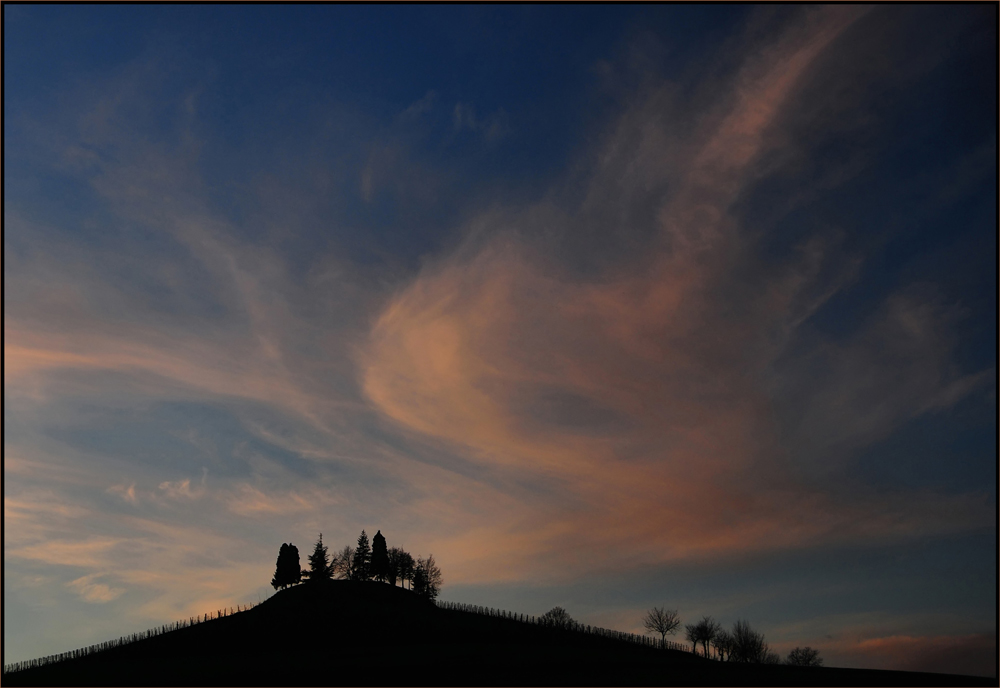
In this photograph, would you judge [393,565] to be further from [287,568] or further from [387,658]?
[387,658]

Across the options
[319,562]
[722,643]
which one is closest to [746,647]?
[722,643]

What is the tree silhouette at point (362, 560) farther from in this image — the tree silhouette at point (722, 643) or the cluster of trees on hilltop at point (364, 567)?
the tree silhouette at point (722, 643)

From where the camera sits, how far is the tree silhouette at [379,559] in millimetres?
146250

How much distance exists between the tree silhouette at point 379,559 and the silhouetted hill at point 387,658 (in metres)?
28.4

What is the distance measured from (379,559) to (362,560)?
8907 millimetres

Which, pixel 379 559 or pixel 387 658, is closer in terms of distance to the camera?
pixel 387 658

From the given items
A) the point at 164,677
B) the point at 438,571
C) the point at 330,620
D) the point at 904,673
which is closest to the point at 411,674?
the point at 164,677

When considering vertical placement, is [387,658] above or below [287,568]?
below

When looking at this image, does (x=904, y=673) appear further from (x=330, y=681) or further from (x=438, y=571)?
(x=438, y=571)

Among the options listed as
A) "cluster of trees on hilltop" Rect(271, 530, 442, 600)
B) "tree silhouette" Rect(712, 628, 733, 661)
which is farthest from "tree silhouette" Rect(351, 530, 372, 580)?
"tree silhouette" Rect(712, 628, 733, 661)

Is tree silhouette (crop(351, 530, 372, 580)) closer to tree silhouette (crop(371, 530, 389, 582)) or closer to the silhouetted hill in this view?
tree silhouette (crop(371, 530, 389, 582))

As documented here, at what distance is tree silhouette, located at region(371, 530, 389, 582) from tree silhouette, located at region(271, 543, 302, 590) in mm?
15667

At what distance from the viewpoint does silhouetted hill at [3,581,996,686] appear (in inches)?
2699

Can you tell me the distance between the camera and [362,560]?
6048 inches
